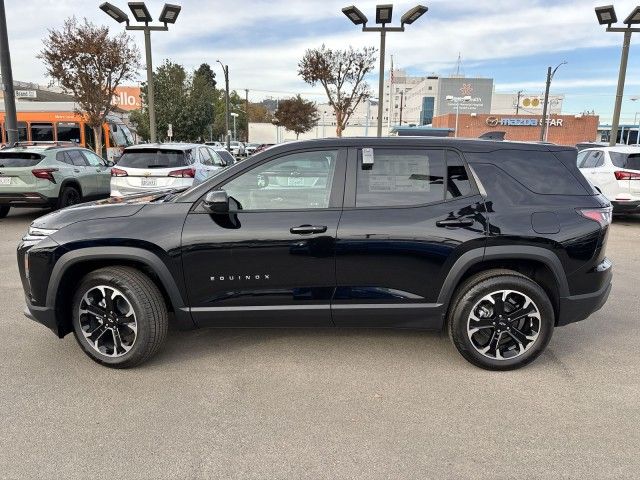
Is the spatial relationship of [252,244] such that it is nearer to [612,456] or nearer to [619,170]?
[612,456]

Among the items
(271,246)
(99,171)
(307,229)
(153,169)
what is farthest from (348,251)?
(99,171)

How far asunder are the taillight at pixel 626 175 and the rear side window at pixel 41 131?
66.9ft

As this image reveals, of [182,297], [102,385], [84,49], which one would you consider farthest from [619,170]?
[84,49]

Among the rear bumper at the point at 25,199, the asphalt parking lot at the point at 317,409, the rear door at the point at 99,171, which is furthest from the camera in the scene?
the rear door at the point at 99,171

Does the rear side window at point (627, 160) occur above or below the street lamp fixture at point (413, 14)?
below

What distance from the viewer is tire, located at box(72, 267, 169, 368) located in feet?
11.5

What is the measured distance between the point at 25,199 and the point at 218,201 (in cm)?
818

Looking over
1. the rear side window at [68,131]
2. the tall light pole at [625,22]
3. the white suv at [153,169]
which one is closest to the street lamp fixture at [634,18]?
the tall light pole at [625,22]

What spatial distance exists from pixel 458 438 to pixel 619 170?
30.3 ft

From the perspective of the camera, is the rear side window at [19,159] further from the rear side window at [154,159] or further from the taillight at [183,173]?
the taillight at [183,173]

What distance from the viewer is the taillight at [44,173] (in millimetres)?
9602

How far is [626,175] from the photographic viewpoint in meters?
9.79

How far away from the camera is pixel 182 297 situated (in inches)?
139

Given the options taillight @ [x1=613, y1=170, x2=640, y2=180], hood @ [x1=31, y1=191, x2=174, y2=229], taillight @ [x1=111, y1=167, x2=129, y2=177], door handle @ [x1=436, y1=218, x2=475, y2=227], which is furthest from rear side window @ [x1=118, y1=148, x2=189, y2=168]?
taillight @ [x1=613, y1=170, x2=640, y2=180]
